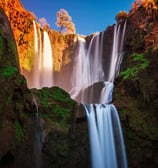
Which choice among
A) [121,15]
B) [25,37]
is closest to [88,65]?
[121,15]

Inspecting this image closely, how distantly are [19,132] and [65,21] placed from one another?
1268 inches

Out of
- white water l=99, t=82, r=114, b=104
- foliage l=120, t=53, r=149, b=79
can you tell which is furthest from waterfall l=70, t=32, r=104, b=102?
foliage l=120, t=53, r=149, b=79

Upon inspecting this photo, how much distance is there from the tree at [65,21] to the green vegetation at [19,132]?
31.0m

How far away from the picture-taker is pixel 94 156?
26.6ft

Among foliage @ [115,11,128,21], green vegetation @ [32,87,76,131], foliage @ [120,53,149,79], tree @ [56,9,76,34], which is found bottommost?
green vegetation @ [32,87,76,131]

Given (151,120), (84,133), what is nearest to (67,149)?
(84,133)

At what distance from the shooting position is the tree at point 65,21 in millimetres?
35688

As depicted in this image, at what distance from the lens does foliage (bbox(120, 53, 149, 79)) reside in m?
10.1

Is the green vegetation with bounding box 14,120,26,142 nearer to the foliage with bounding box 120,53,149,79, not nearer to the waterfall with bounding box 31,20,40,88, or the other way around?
the foliage with bounding box 120,53,149,79

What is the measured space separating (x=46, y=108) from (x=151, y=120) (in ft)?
14.3

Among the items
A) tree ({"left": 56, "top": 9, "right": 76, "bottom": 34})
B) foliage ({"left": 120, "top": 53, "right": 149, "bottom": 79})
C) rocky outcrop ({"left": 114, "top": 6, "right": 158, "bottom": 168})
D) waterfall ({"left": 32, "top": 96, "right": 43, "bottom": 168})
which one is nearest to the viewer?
waterfall ({"left": 32, "top": 96, "right": 43, "bottom": 168})

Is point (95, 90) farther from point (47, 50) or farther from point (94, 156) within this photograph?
point (47, 50)

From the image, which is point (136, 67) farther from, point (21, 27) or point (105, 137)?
point (21, 27)

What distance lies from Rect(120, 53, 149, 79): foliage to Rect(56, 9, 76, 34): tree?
83.7ft
